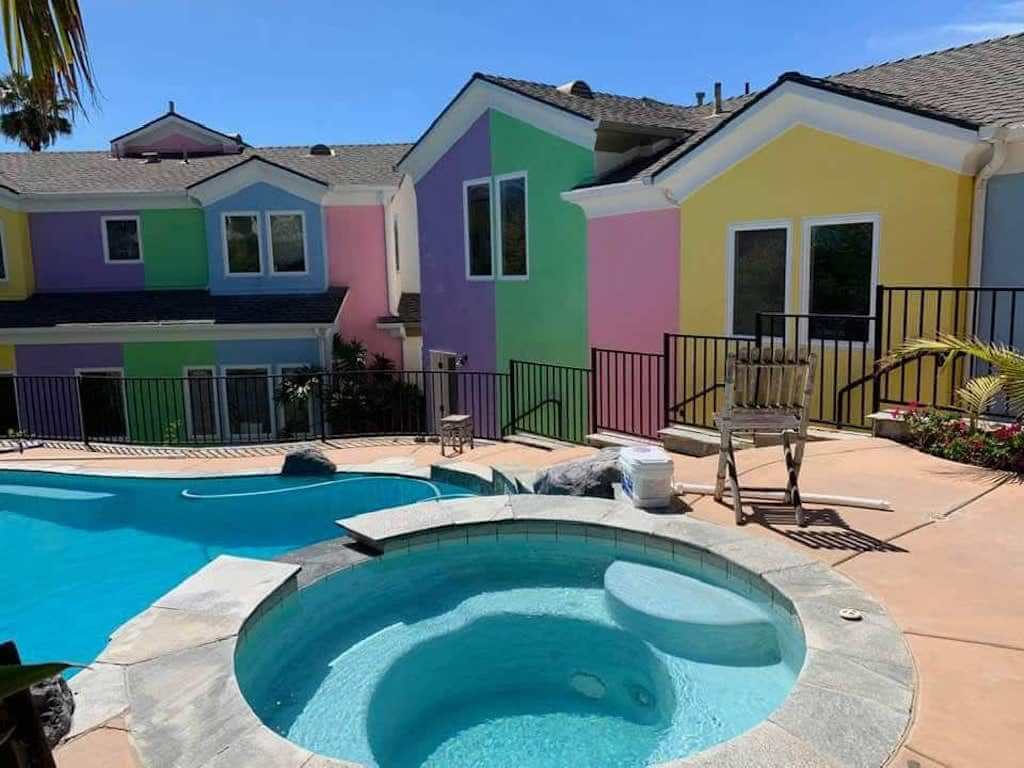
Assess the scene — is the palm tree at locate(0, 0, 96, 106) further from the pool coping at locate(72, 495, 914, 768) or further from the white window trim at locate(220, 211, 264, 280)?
the white window trim at locate(220, 211, 264, 280)

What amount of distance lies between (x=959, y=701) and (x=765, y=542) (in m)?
2.00

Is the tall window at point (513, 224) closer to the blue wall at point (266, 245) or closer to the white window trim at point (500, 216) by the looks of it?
the white window trim at point (500, 216)

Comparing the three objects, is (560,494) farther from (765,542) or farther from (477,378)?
(477,378)

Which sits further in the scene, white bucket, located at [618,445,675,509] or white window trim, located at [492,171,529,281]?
white window trim, located at [492,171,529,281]

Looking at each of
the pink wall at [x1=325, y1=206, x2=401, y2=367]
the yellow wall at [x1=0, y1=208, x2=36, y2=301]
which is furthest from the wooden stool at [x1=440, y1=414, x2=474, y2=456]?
the yellow wall at [x1=0, y1=208, x2=36, y2=301]

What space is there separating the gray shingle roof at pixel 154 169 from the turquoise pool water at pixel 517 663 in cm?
1427

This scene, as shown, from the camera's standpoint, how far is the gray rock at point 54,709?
314 centimetres

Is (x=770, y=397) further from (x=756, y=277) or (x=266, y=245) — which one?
(x=266, y=245)

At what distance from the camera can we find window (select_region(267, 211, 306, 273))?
17688 millimetres

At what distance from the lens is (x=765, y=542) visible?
5188mm

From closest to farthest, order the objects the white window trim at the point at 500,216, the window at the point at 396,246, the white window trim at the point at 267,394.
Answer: the white window trim at the point at 500,216 < the white window trim at the point at 267,394 < the window at the point at 396,246

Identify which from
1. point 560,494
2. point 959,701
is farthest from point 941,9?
point 959,701

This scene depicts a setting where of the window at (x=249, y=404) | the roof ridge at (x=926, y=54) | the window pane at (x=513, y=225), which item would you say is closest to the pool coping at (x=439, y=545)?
the window pane at (x=513, y=225)

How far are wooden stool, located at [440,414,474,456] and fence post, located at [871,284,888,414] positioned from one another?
5.33 meters
